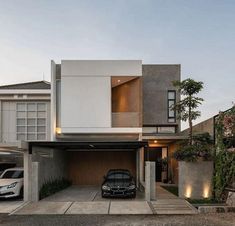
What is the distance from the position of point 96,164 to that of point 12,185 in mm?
9166

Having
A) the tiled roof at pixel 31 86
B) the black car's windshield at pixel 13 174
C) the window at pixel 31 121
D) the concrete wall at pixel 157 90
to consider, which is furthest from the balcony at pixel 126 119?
the black car's windshield at pixel 13 174

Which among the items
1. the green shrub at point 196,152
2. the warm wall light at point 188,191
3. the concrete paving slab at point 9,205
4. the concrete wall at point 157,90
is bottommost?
the concrete paving slab at point 9,205

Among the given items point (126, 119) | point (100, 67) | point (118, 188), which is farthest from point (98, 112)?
point (118, 188)

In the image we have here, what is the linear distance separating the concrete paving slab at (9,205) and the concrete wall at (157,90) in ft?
37.2

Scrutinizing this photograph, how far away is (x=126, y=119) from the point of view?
21062 millimetres

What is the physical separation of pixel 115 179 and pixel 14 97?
29.6 ft

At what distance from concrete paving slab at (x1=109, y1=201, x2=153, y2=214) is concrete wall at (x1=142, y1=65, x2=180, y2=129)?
9.84 metres

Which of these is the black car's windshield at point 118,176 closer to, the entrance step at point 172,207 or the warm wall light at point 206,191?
the entrance step at point 172,207

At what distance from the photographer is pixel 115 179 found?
703 inches

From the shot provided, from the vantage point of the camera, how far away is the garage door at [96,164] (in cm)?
2469

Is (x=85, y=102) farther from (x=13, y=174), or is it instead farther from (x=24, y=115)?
(x=13, y=174)

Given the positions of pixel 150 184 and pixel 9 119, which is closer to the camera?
pixel 150 184

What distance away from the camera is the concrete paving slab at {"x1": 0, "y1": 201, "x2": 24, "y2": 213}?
1368 cm

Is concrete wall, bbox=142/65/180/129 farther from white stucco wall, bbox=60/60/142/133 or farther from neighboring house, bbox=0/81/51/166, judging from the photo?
neighboring house, bbox=0/81/51/166
